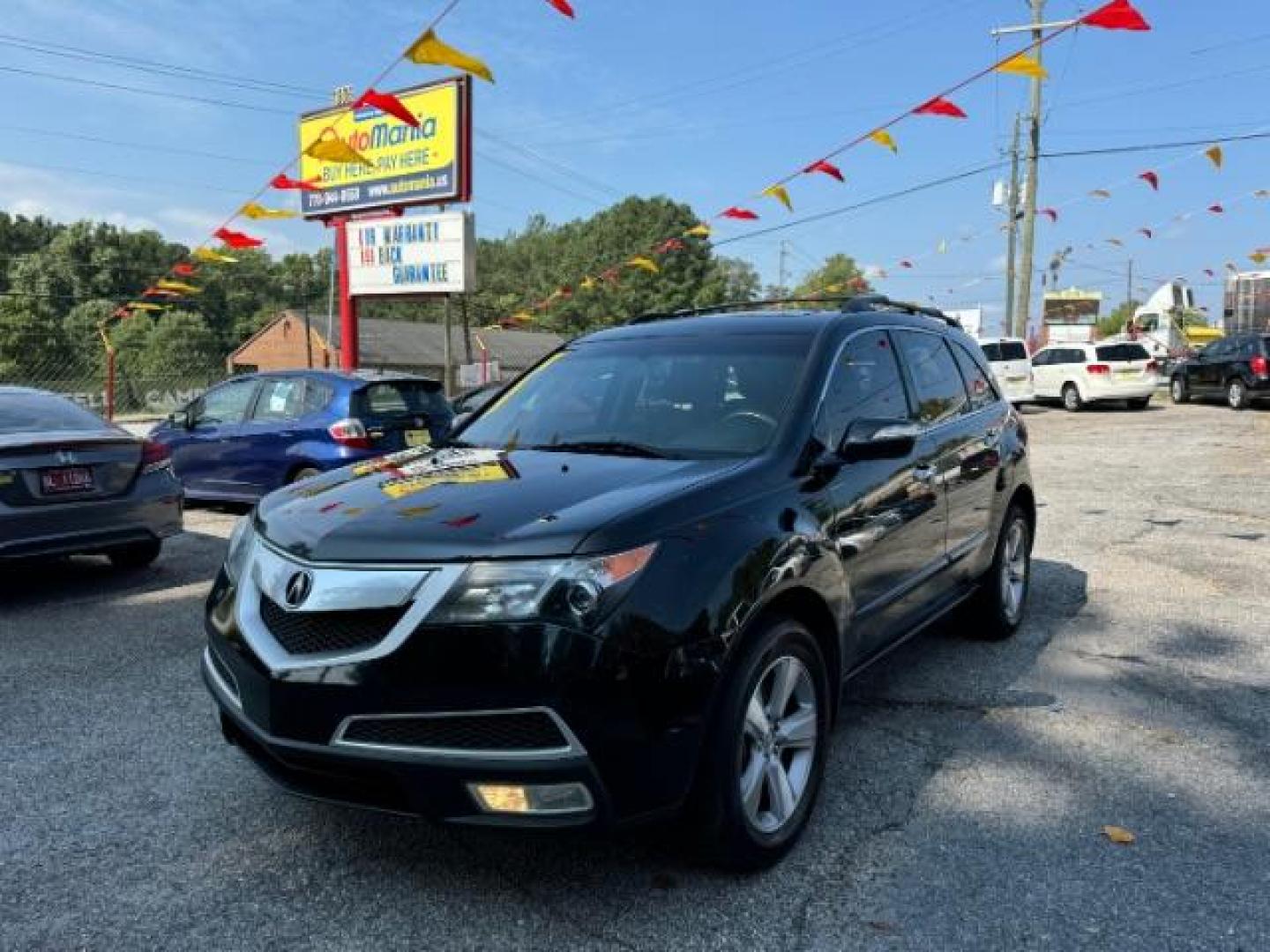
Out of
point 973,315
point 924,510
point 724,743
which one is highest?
point 973,315

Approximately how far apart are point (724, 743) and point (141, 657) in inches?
144

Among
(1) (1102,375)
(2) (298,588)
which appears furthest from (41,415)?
(1) (1102,375)

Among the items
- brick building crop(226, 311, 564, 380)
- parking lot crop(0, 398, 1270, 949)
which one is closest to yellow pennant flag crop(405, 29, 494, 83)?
parking lot crop(0, 398, 1270, 949)

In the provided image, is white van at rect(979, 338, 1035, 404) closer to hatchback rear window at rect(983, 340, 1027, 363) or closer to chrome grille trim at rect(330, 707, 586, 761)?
hatchback rear window at rect(983, 340, 1027, 363)

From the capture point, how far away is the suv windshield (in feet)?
11.6

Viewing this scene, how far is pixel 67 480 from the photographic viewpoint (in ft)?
20.4

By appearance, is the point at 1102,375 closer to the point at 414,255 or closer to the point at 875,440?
the point at 414,255

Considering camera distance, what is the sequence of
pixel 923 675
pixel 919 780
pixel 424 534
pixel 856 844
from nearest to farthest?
pixel 424 534, pixel 856 844, pixel 919 780, pixel 923 675

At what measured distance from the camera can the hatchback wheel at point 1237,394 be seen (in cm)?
2323

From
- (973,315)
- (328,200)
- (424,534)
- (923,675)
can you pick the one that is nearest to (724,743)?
(424,534)

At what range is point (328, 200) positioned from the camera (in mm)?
19562

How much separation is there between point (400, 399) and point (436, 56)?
3175 mm

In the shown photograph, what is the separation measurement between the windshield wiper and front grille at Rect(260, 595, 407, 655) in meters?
1.15

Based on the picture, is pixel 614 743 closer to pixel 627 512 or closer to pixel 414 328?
pixel 627 512
